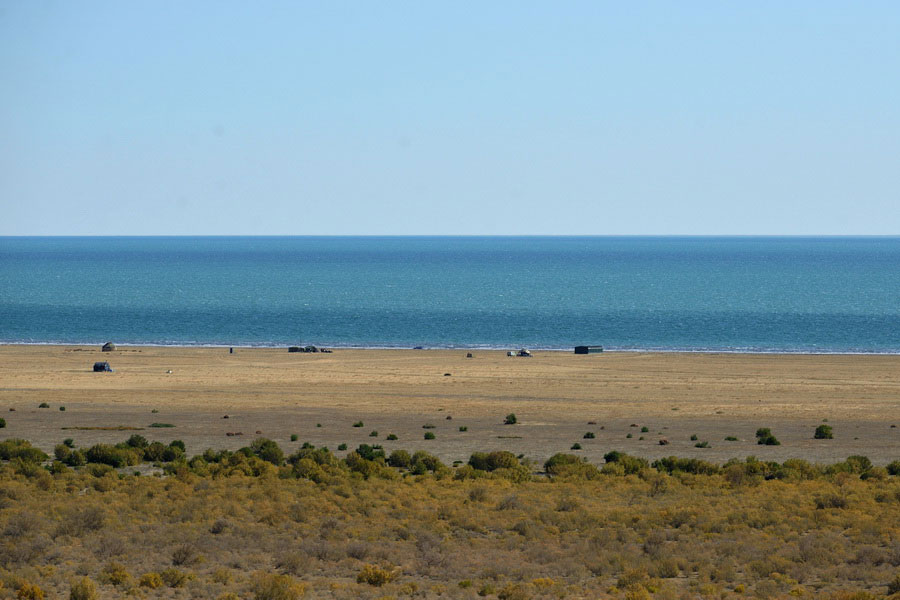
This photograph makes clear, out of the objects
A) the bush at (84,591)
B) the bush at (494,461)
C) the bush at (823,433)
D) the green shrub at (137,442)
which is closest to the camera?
the bush at (84,591)

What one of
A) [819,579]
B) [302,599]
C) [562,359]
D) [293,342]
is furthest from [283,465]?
[293,342]

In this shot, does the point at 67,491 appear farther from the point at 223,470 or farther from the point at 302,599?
the point at 302,599

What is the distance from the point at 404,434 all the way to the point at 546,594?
27.5m

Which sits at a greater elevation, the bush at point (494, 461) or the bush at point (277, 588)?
the bush at point (277, 588)

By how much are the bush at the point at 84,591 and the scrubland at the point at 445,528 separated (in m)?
0.03

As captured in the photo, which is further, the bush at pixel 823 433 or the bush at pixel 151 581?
the bush at pixel 823 433

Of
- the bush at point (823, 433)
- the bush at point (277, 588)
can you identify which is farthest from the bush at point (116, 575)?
the bush at point (823, 433)

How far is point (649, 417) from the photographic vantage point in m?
57.0

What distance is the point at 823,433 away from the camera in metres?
48.8

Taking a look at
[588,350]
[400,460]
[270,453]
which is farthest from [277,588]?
[588,350]

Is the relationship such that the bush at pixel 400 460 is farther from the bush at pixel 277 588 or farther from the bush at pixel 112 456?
the bush at pixel 277 588

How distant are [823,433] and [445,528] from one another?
25.8 meters

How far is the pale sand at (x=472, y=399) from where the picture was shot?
157 feet

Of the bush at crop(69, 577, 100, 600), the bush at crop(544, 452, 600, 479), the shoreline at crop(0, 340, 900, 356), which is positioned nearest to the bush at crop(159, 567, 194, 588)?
the bush at crop(69, 577, 100, 600)
